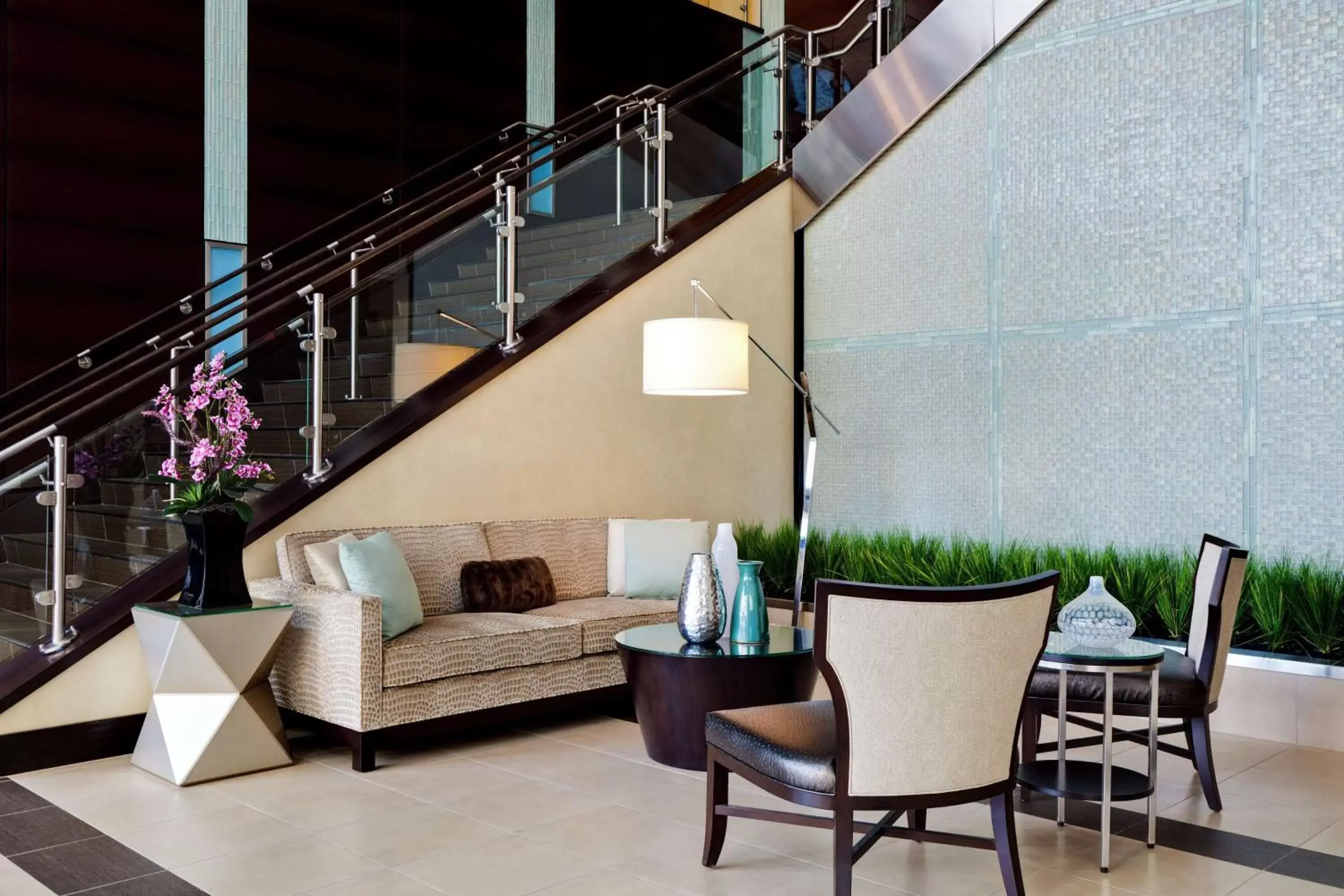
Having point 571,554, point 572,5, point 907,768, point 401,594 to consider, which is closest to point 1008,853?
point 907,768

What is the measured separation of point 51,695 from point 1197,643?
162 inches

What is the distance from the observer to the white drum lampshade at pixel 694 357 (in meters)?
4.95

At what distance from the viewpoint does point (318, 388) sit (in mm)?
5012

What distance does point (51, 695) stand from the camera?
424cm

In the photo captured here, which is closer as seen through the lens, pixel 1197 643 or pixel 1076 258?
pixel 1197 643

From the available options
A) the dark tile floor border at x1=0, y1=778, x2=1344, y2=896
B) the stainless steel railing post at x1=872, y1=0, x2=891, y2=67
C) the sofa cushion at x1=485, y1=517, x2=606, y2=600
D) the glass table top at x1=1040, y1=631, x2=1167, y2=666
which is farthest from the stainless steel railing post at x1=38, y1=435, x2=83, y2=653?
the stainless steel railing post at x1=872, y1=0, x2=891, y2=67

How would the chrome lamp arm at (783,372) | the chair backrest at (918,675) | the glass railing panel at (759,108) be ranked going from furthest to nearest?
1. the glass railing panel at (759,108)
2. the chrome lamp arm at (783,372)
3. the chair backrest at (918,675)

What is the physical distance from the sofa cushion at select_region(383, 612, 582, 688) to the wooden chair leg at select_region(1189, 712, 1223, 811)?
2.42m

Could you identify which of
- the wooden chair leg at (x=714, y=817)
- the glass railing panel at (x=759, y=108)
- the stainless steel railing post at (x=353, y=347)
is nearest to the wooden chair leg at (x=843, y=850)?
the wooden chair leg at (x=714, y=817)

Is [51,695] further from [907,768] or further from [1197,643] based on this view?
[1197,643]

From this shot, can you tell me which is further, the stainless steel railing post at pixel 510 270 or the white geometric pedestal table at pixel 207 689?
the stainless steel railing post at pixel 510 270

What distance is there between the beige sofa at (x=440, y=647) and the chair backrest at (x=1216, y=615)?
2.29 metres

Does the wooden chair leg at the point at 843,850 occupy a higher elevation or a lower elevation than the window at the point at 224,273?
lower

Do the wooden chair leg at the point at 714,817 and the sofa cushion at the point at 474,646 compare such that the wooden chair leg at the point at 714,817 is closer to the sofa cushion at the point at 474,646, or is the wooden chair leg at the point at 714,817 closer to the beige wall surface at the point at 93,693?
the sofa cushion at the point at 474,646
